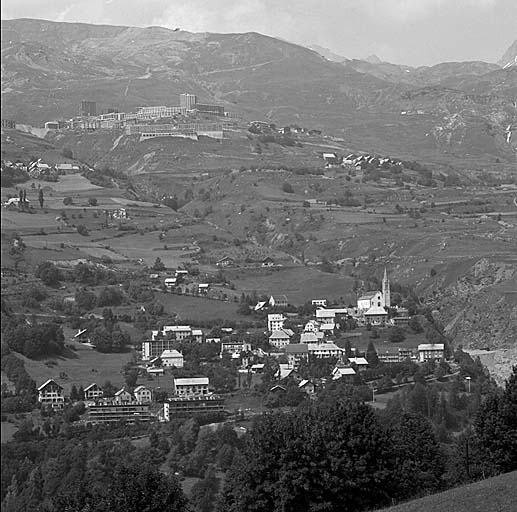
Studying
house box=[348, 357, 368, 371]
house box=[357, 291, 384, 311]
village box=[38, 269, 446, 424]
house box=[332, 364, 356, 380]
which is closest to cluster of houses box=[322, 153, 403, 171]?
house box=[357, 291, 384, 311]

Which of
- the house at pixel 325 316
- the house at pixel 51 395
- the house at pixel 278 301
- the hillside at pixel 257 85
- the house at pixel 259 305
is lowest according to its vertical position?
the house at pixel 51 395

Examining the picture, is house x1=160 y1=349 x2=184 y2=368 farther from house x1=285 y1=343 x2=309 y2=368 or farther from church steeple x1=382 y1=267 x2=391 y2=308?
church steeple x1=382 y1=267 x2=391 y2=308

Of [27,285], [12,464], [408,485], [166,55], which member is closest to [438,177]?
[27,285]

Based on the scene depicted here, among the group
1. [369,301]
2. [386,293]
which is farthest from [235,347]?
[386,293]

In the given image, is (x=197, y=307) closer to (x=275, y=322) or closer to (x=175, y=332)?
(x=175, y=332)

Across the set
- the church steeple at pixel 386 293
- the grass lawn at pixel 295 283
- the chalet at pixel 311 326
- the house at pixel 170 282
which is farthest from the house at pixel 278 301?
the house at pixel 170 282

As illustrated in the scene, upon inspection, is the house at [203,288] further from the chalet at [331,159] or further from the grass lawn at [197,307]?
the chalet at [331,159]

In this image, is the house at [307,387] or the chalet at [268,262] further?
the chalet at [268,262]
